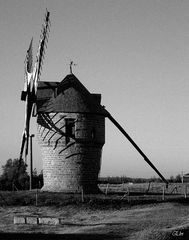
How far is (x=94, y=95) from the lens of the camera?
128 ft

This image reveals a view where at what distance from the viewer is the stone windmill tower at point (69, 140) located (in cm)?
3500

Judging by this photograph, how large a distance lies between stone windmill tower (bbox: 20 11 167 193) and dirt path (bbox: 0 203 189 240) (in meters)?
5.00

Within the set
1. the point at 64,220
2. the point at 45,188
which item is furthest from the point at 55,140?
the point at 64,220

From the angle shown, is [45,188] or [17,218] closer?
[17,218]

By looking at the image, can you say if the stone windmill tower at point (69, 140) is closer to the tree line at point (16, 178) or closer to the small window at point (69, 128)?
the small window at point (69, 128)

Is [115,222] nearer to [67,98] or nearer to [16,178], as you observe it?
[67,98]

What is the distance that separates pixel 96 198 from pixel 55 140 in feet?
19.6

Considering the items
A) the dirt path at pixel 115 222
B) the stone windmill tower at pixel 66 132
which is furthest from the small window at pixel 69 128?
the dirt path at pixel 115 222

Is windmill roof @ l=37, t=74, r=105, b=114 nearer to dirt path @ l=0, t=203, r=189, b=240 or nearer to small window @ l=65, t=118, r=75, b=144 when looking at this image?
small window @ l=65, t=118, r=75, b=144

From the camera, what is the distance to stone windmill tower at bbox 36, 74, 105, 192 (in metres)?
35.0

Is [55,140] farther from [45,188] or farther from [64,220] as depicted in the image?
[64,220]

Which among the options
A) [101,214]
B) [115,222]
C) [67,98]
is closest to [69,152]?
[67,98]

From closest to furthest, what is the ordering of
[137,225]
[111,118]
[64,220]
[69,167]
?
[137,225], [64,220], [69,167], [111,118]

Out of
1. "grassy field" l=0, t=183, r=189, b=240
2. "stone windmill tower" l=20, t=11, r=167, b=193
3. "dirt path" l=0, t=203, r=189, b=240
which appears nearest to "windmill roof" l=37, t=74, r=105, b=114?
"stone windmill tower" l=20, t=11, r=167, b=193
